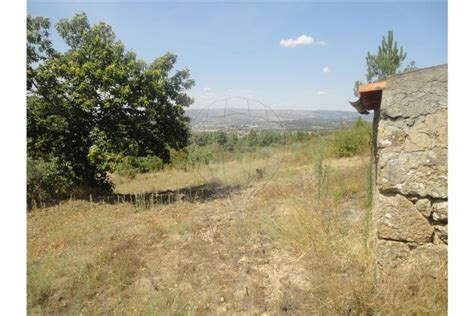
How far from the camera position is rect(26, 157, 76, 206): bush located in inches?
299

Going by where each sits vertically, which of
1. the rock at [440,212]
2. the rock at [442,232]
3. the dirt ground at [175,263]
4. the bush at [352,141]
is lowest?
the dirt ground at [175,263]

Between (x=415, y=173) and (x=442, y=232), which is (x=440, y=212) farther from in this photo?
(x=415, y=173)

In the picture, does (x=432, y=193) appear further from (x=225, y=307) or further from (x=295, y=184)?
(x=295, y=184)

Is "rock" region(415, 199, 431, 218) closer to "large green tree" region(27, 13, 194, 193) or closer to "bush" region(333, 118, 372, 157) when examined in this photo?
"large green tree" region(27, 13, 194, 193)

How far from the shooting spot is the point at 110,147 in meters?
6.93

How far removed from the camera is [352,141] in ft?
42.0

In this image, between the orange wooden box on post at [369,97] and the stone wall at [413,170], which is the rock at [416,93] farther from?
the orange wooden box on post at [369,97]

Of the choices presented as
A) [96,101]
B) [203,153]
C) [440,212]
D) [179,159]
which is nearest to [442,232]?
[440,212]

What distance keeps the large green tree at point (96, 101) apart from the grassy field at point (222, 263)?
7.72ft

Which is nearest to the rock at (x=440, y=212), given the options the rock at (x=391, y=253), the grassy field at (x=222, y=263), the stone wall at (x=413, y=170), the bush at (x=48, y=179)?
the stone wall at (x=413, y=170)

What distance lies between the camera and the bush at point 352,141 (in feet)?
41.2

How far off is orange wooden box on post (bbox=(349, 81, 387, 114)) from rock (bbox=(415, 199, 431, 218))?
1.12m

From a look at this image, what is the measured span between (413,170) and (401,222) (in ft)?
1.58
